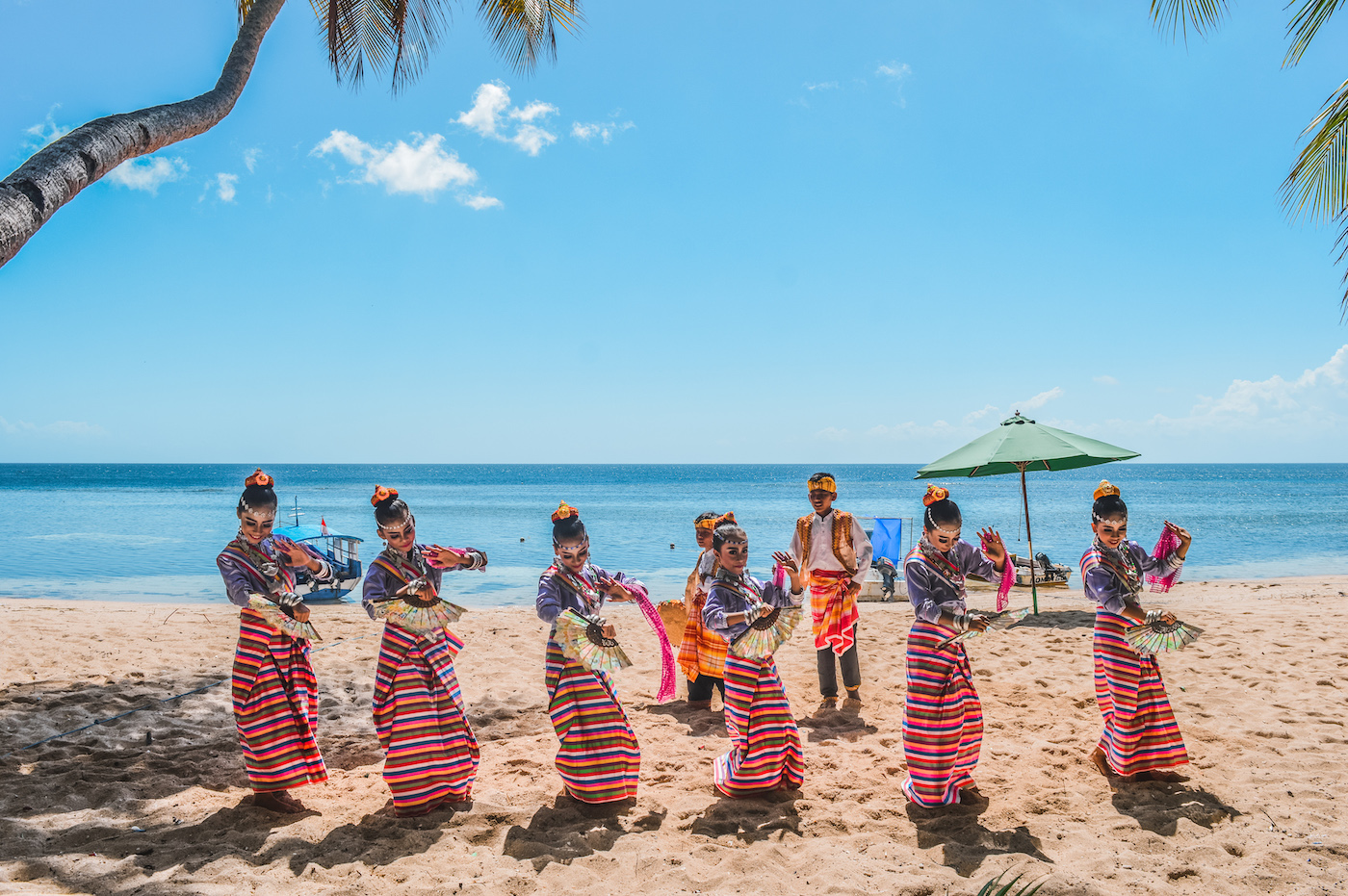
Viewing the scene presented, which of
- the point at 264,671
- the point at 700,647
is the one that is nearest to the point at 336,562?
the point at 700,647

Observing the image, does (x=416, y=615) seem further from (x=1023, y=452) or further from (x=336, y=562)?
A: (x=336, y=562)

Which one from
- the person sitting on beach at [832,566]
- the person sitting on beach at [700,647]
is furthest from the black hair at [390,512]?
the person sitting on beach at [832,566]

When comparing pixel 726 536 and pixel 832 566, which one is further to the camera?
pixel 832 566

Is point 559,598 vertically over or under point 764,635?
over

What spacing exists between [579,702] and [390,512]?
154 centimetres

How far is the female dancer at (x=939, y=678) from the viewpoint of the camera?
4348 mm

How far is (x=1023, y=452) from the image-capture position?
8375mm

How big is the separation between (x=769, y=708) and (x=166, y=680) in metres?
6.47

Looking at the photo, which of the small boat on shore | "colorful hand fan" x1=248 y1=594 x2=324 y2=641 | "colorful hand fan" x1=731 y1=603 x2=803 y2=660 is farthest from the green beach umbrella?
the small boat on shore

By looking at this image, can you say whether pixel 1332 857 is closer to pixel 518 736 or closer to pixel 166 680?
pixel 518 736

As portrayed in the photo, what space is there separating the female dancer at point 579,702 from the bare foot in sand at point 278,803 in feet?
5.15

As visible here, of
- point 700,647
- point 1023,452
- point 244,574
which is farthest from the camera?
point 1023,452

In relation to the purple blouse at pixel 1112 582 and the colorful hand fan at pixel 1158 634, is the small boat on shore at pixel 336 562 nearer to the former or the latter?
the purple blouse at pixel 1112 582

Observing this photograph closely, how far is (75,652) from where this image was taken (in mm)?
8781
